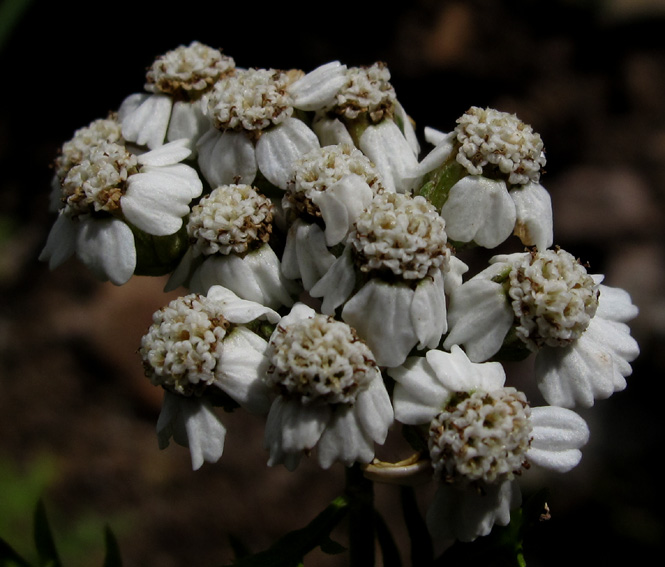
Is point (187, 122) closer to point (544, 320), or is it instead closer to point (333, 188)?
point (333, 188)

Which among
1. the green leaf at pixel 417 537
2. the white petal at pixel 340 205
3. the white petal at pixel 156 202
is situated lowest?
the green leaf at pixel 417 537

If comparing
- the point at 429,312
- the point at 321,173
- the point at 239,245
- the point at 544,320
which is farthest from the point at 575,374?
the point at 239,245

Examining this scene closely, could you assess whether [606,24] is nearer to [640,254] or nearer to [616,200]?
[616,200]

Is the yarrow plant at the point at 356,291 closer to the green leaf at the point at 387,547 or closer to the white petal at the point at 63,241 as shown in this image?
the white petal at the point at 63,241

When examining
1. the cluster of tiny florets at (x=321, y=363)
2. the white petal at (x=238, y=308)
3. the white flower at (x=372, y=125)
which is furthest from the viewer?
the white flower at (x=372, y=125)

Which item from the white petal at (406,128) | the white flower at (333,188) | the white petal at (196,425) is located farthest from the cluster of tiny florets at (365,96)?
the white petal at (196,425)

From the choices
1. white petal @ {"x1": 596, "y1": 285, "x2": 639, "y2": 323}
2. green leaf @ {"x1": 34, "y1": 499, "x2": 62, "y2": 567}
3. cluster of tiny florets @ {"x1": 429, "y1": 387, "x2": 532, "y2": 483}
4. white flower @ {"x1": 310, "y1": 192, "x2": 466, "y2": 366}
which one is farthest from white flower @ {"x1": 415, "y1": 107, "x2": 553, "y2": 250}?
green leaf @ {"x1": 34, "y1": 499, "x2": 62, "y2": 567}
